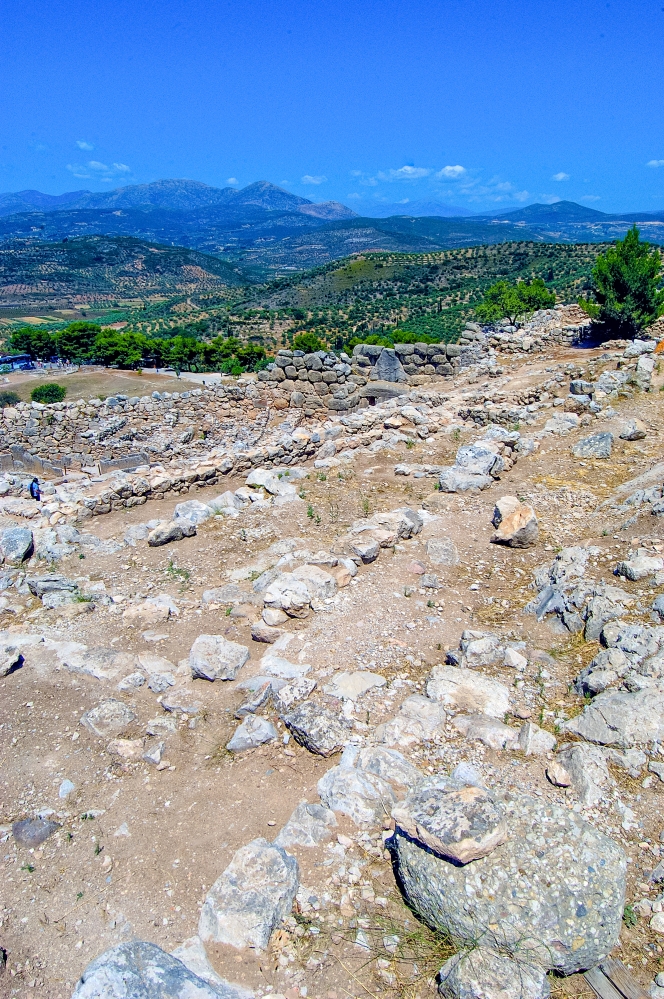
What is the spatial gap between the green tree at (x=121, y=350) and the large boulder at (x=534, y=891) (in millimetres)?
43354

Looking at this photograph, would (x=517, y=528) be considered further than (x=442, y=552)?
Yes

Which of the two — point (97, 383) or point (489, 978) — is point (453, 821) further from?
point (97, 383)

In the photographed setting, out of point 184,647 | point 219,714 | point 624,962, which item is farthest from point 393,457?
point 624,962

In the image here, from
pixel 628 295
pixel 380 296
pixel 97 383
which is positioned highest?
pixel 628 295

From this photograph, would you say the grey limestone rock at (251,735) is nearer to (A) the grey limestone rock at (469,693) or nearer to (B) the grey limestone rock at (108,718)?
(B) the grey limestone rock at (108,718)

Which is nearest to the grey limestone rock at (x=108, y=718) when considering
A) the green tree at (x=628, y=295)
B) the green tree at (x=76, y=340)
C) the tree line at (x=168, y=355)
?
the green tree at (x=628, y=295)

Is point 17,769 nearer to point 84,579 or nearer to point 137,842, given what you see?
point 137,842

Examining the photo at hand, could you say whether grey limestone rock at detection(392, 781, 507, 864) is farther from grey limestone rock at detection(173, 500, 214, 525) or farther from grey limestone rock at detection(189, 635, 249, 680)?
grey limestone rock at detection(173, 500, 214, 525)

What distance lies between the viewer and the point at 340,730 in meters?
4.49

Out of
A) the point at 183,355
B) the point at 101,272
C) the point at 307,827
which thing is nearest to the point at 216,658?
the point at 307,827

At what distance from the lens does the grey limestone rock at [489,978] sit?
273 cm

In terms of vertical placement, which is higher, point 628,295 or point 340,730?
point 628,295

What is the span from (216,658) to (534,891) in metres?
3.15

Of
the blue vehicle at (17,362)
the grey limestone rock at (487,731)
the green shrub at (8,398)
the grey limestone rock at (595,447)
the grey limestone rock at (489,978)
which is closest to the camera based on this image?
the grey limestone rock at (489,978)
